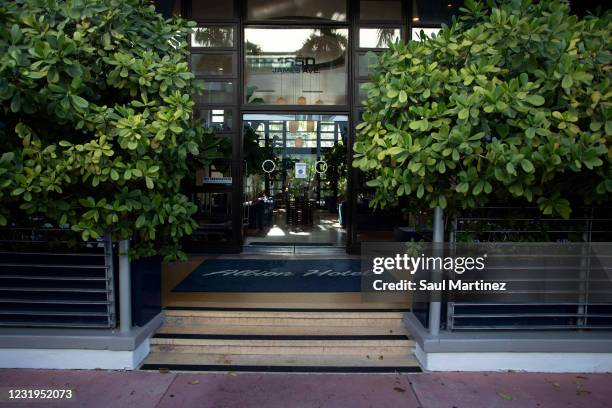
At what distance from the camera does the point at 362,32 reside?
7422 mm

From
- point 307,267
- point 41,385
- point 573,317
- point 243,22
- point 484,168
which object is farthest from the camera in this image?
point 243,22

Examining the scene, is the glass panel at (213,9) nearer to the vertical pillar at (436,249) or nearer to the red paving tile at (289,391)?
the vertical pillar at (436,249)

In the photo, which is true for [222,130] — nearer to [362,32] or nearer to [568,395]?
[362,32]

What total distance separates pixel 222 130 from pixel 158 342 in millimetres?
3971

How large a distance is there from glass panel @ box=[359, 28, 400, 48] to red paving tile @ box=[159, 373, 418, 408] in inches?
209

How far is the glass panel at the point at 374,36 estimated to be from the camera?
7.41 m

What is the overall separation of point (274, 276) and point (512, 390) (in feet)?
10.6

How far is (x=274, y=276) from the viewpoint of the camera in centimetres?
613

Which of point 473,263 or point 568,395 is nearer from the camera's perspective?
point 568,395

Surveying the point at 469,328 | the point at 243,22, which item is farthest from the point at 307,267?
the point at 243,22

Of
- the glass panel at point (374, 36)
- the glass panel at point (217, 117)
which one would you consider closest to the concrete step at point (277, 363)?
the glass panel at point (217, 117)

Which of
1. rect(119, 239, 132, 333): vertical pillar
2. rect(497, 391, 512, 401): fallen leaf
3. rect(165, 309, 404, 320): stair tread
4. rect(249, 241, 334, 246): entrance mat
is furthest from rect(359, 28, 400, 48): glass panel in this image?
rect(497, 391, 512, 401): fallen leaf

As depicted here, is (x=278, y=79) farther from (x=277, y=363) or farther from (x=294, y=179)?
(x=277, y=363)

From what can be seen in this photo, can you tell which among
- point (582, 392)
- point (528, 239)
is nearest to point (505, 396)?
point (582, 392)
